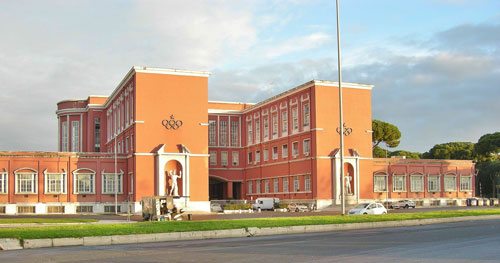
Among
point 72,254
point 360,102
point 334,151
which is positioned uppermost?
point 360,102

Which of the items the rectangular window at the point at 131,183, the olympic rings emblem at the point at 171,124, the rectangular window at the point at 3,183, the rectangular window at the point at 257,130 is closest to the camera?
the rectangular window at the point at 3,183

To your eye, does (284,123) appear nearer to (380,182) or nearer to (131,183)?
(380,182)

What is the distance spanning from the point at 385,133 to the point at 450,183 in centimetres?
2348

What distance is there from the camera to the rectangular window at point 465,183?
85875 mm

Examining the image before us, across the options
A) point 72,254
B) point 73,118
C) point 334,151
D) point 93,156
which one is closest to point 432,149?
point 334,151

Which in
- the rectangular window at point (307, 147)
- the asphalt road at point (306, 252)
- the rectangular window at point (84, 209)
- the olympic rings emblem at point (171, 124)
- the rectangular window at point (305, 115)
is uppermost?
the rectangular window at point (305, 115)

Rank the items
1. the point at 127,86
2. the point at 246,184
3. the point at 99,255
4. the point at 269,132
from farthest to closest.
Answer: the point at 246,184 < the point at 269,132 < the point at 127,86 < the point at 99,255

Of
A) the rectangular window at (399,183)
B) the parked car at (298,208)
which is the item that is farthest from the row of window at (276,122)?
the rectangular window at (399,183)

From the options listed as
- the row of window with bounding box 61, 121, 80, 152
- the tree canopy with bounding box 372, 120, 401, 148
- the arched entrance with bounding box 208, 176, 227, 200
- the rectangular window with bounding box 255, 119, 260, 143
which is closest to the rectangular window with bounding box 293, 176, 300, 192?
the rectangular window with bounding box 255, 119, 260, 143

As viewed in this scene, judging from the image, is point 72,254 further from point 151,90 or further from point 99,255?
point 151,90

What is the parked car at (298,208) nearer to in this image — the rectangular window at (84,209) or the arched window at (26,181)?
the rectangular window at (84,209)

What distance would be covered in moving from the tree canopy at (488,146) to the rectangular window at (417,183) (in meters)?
30.6

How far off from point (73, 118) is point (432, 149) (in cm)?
7020

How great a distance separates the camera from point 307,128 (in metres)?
74.9
